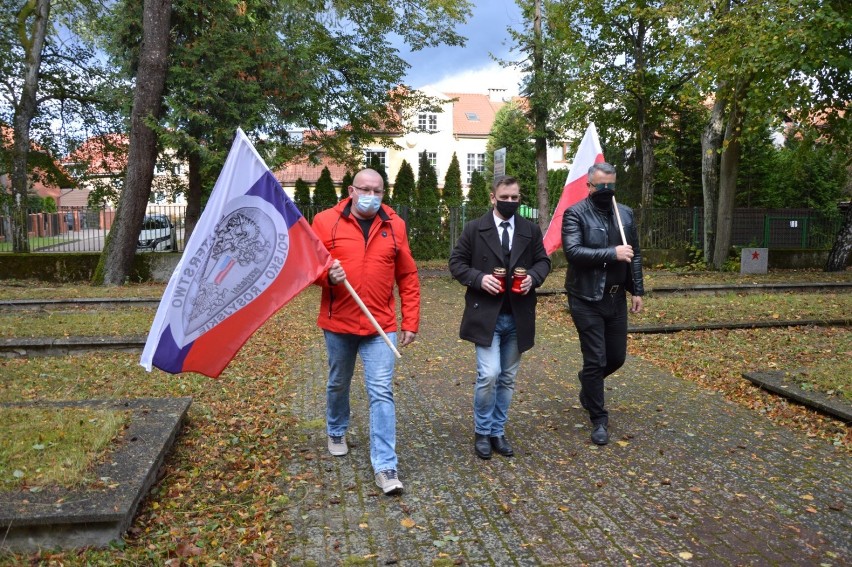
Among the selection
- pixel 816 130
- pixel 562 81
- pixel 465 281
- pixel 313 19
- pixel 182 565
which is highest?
pixel 313 19

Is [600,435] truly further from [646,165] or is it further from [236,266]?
[646,165]

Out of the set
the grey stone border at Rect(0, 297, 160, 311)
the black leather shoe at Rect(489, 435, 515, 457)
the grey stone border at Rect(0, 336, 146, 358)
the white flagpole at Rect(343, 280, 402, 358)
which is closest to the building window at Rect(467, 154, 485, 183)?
the grey stone border at Rect(0, 297, 160, 311)

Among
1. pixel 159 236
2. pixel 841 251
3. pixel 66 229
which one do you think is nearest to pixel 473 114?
pixel 159 236

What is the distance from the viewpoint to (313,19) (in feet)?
76.1

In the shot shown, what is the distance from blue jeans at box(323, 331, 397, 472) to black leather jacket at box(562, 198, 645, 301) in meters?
1.61

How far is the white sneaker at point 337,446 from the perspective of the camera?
5.54 m

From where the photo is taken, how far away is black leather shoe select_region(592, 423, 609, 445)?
19.1ft

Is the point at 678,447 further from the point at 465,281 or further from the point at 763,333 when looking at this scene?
the point at 763,333

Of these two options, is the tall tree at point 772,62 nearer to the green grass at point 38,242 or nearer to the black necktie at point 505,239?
the black necktie at point 505,239

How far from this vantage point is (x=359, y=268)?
5.04 m

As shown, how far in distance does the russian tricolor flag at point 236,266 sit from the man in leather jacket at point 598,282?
2061 millimetres

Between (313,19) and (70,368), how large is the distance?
56.0 feet

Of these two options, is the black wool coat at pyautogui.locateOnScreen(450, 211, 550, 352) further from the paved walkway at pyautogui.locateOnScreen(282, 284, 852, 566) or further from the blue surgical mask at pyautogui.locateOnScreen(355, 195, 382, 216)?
the paved walkway at pyautogui.locateOnScreen(282, 284, 852, 566)

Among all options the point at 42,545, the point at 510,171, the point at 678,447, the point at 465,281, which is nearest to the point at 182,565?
the point at 42,545
